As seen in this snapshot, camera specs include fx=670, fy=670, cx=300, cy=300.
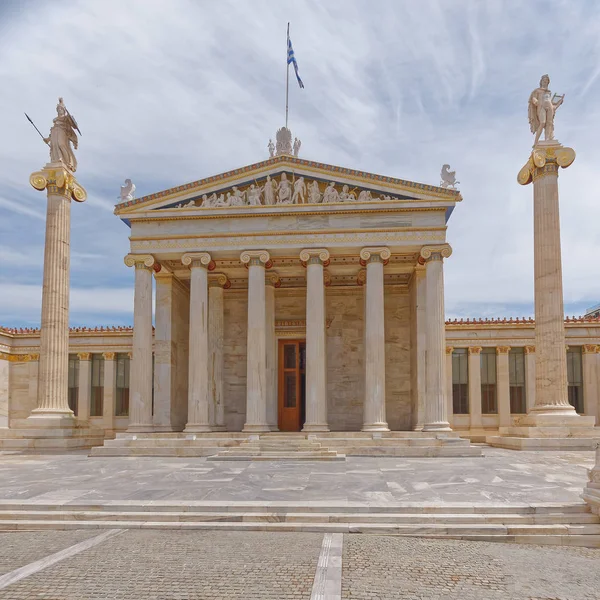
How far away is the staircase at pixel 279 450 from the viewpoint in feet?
77.1

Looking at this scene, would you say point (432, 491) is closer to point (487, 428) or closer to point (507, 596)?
point (507, 596)

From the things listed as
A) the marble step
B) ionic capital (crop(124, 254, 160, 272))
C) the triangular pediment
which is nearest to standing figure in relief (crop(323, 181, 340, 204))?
the triangular pediment

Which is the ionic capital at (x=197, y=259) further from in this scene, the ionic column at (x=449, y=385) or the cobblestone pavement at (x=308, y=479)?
the ionic column at (x=449, y=385)

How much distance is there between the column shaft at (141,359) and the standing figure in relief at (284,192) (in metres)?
6.76

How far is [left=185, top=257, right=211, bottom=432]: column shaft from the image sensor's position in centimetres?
2912

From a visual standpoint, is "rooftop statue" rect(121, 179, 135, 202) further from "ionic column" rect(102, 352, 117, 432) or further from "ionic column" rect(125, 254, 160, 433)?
"ionic column" rect(102, 352, 117, 432)

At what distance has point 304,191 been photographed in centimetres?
3025

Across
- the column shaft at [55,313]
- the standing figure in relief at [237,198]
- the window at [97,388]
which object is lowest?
the window at [97,388]

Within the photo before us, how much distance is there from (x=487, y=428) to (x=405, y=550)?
99.1 feet

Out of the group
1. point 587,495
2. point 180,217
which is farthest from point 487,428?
point 587,495

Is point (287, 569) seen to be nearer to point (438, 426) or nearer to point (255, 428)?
point (255, 428)

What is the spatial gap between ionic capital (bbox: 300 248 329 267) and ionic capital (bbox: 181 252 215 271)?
425cm

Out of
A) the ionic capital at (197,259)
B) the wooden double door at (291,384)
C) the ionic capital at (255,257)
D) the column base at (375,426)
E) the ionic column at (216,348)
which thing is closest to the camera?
the column base at (375,426)

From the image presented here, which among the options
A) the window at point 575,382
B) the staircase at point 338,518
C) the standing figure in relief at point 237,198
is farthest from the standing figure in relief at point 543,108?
the staircase at point 338,518
